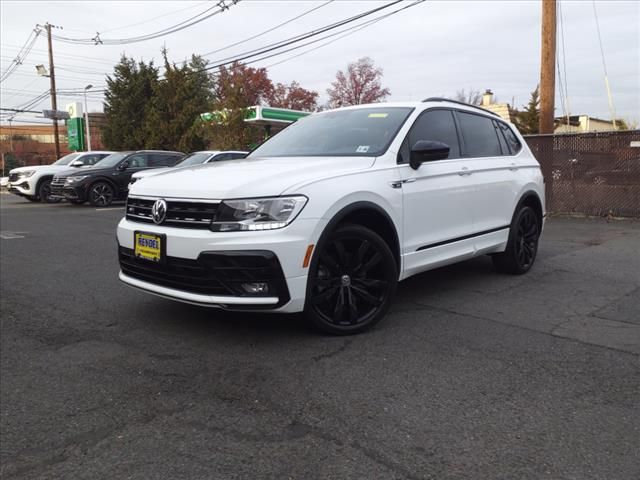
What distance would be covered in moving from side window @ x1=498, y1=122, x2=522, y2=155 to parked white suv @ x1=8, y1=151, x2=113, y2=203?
1361 cm

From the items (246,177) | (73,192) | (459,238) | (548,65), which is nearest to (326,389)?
(246,177)

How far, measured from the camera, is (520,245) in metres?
5.86

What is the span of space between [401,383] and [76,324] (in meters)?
2.72

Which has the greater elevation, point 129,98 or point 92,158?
point 129,98

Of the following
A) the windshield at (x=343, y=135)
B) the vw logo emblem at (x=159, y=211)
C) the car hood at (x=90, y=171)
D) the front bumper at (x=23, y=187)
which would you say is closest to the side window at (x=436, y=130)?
the windshield at (x=343, y=135)

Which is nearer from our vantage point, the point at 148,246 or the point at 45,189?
the point at 148,246

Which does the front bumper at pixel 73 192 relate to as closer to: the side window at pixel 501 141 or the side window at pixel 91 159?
the side window at pixel 91 159

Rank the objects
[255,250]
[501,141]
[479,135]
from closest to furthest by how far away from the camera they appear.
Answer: [255,250]
[479,135]
[501,141]

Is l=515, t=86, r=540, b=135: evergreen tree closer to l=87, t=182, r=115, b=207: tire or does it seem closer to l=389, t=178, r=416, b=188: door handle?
l=87, t=182, r=115, b=207: tire

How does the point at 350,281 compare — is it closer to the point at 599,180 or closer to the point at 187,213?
the point at 187,213

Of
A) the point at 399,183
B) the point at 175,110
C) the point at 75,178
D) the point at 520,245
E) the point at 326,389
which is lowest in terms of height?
the point at 326,389

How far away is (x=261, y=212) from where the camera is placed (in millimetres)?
3475

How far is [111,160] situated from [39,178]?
2557 mm

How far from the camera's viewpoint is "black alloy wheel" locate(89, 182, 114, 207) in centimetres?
1498
